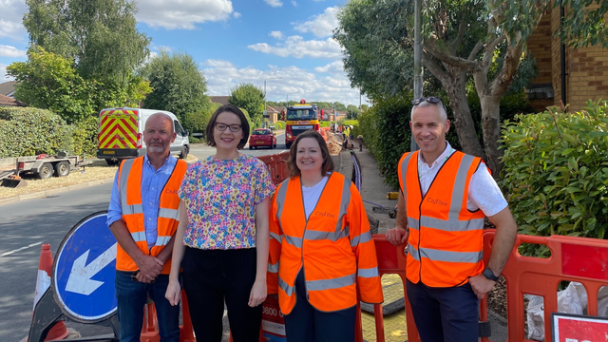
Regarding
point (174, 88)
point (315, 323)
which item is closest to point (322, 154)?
point (315, 323)

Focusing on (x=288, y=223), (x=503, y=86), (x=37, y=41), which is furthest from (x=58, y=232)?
(x=37, y=41)

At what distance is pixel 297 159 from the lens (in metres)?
2.42

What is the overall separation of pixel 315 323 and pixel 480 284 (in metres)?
0.89

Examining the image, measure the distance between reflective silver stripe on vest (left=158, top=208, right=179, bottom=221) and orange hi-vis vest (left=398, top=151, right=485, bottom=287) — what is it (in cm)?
145

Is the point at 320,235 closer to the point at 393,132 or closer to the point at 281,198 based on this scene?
the point at 281,198

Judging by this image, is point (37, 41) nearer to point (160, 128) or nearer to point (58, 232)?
point (58, 232)

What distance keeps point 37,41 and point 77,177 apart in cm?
1554

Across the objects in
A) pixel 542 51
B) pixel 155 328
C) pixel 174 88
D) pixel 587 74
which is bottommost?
pixel 155 328

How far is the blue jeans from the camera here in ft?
Answer: 8.50

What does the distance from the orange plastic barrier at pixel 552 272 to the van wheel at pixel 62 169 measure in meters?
15.2

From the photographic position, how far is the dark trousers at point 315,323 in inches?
89.6

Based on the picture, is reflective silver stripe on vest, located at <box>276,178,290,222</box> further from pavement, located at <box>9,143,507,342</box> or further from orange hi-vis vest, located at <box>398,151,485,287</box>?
pavement, located at <box>9,143,507,342</box>

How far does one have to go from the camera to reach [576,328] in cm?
205

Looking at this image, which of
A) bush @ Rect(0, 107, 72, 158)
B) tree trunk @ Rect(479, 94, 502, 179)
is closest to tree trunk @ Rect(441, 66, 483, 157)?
tree trunk @ Rect(479, 94, 502, 179)
